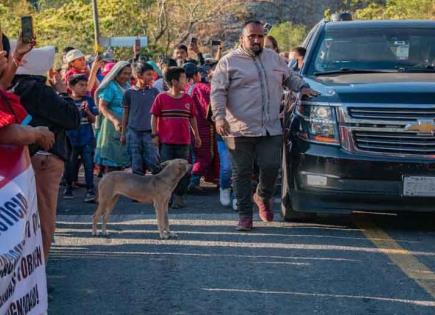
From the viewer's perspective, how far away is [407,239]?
25.2 feet

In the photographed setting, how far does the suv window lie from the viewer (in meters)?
8.73

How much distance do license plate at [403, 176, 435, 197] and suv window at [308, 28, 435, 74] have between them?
1548 millimetres

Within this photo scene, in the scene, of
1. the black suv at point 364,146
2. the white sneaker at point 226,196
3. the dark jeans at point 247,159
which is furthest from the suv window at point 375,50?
the white sneaker at point 226,196

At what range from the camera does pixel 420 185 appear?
24.7ft

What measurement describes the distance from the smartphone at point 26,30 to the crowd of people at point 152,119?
0.03 meters

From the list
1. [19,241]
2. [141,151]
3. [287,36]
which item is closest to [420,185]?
[141,151]

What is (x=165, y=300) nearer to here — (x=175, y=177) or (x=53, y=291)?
(x=53, y=291)

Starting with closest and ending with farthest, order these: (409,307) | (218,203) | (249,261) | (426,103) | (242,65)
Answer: (409,307)
(249,261)
(426,103)
(242,65)
(218,203)

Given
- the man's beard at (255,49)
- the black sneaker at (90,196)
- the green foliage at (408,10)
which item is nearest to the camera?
the man's beard at (255,49)

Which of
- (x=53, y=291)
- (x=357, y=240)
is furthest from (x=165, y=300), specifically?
(x=357, y=240)

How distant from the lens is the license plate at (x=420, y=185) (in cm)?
751

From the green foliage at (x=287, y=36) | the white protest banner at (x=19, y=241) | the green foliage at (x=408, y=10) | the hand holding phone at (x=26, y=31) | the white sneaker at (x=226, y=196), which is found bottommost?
the green foliage at (x=287, y=36)

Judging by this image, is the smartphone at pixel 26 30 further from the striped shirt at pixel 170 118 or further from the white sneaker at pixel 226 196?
the white sneaker at pixel 226 196

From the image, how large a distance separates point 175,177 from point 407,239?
7.26ft
